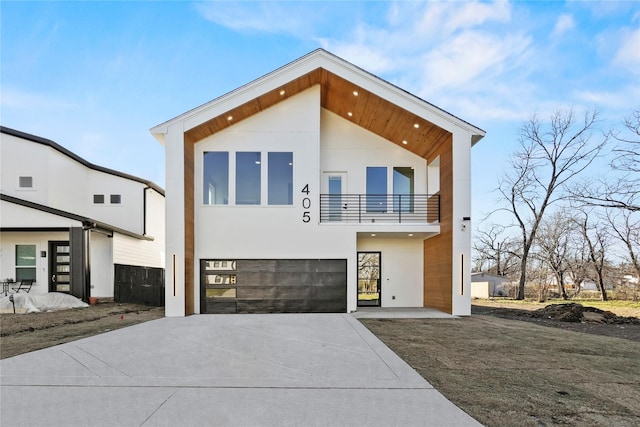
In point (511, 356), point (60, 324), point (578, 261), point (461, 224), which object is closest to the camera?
point (511, 356)

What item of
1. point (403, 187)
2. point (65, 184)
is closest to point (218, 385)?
point (403, 187)

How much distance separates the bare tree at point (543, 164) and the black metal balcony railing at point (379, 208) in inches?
401

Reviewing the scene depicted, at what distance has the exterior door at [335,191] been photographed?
1145cm

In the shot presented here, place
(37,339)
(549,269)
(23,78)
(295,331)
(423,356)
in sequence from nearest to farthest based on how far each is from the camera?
(423,356)
(37,339)
(295,331)
(23,78)
(549,269)

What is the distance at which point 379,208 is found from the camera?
11.7 metres

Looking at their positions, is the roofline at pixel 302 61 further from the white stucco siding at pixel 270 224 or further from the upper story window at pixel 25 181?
the upper story window at pixel 25 181

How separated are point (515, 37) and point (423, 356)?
13.5 meters

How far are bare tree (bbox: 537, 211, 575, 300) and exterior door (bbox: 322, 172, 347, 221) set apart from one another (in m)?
15.2

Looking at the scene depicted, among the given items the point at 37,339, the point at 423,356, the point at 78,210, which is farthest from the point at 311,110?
the point at 78,210

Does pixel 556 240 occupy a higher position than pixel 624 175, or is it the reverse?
pixel 624 175

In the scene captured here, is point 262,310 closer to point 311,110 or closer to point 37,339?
point 37,339

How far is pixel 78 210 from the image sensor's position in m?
14.5

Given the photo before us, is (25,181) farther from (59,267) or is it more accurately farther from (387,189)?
(387,189)

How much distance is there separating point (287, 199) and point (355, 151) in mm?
3172
